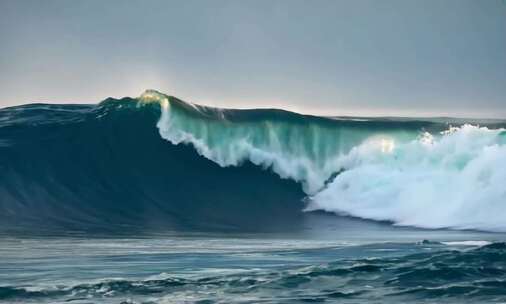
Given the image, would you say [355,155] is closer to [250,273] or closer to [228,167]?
[228,167]

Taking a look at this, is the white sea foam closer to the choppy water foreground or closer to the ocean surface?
the ocean surface

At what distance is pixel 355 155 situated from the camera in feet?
110

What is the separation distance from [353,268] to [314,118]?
822 inches

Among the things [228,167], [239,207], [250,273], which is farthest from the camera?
[228,167]

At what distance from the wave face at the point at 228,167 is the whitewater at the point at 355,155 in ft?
0.15

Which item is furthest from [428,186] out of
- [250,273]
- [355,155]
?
[250,273]

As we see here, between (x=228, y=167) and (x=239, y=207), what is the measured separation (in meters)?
3.41

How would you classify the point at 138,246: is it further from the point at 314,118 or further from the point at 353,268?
the point at 314,118

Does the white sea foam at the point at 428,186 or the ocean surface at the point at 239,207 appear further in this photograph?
the white sea foam at the point at 428,186

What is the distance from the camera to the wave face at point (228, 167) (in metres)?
26.8

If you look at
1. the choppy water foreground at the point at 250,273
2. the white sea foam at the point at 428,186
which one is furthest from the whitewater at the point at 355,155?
the choppy water foreground at the point at 250,273

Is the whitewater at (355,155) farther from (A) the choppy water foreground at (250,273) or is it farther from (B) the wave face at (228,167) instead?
(A) the choppy water foreground at (250,273)

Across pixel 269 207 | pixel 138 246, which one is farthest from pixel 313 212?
pixel 138 246

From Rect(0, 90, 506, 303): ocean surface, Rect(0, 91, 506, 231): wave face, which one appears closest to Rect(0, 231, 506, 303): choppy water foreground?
Rect(0, 90, 506, 303): ocean surface
